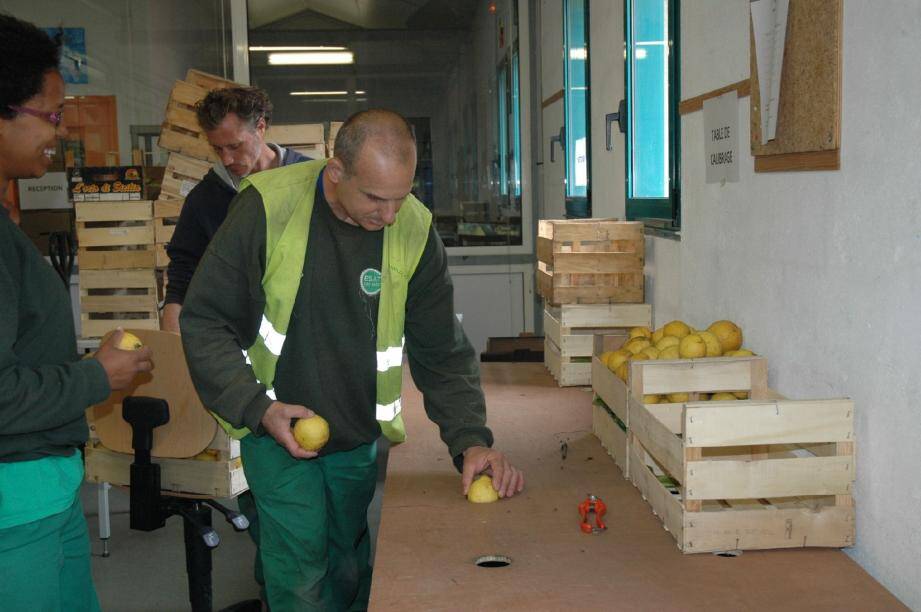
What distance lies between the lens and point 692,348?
2627mm

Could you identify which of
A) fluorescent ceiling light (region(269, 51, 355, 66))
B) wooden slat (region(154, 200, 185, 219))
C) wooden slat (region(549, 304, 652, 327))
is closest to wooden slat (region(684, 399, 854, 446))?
wooden slat (region(549, 304, 652, 327))

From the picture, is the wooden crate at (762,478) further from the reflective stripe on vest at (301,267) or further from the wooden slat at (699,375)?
the reflective stripe on vest at (301,267)

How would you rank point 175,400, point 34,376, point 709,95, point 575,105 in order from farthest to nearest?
1. point 575,105
2. point 709,95
3. point 175,400
4. point 34,376

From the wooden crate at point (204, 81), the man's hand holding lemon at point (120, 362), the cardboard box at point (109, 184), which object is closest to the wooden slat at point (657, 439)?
the man's hand holding lemon at point (120, 362)

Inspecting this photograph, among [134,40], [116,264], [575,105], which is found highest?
[134,40]

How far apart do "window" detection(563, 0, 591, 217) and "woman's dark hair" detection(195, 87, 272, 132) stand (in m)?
2.43

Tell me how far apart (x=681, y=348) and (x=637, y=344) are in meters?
0.21

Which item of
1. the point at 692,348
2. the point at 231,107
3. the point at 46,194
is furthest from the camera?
the point at 46,194

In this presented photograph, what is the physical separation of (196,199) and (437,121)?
423 cm

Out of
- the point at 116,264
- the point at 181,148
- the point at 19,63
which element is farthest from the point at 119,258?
the point at 19,63

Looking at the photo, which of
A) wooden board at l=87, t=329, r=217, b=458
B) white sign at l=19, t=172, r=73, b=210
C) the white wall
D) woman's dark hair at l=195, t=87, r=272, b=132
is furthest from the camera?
white sign at l=19, t=172, r=73, b=210

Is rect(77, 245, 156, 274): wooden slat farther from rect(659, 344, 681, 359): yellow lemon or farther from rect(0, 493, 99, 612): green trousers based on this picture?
rect(0, 493, 99, 612): green trousers

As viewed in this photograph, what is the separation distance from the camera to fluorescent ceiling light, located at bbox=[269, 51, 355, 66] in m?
7.42

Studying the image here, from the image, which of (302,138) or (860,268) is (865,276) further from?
(302,138)
